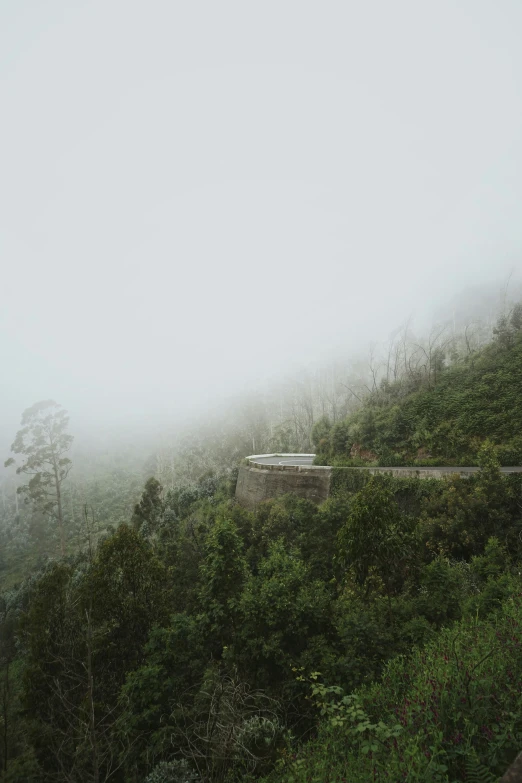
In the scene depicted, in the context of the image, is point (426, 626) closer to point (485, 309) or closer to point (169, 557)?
point (169, 557)

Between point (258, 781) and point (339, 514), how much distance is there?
1159cm

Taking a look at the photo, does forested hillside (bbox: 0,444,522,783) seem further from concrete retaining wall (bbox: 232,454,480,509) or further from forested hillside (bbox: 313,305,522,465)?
concrete retaining wall (bbox: 232,454,480,509)

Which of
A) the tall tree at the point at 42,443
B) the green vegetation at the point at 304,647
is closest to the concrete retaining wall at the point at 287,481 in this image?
the green vegetation at the point at 304,647

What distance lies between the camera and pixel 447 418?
20.1 metres

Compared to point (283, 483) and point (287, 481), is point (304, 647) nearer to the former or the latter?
point (287, 481)

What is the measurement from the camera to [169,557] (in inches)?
756

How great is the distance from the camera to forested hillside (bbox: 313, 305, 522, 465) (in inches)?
695

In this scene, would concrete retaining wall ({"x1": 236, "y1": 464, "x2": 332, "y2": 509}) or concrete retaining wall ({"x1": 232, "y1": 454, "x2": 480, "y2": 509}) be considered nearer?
concrete retaining wall ({"x1": 232, "y1": 454, "x2": 480, "y2": 509})

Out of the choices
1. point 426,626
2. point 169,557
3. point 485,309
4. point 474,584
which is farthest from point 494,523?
point 485,309

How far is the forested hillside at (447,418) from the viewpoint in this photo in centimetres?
1764

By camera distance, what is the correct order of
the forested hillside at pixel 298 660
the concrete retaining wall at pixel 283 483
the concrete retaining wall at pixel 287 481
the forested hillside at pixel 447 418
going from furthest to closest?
the concrete retaining wall at pixel 283 483, the concrete retaining wall at pixel 287 481, the forested hillside at pixel 447 418, the forested hillside at pixel 298 660

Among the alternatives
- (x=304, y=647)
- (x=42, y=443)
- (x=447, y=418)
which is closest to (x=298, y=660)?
(x=304, y=647)

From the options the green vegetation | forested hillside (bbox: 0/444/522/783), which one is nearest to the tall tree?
the green vegetation

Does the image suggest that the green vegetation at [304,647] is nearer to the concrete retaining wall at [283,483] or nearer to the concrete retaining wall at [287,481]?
the concrete retaining wall at [287,481]
